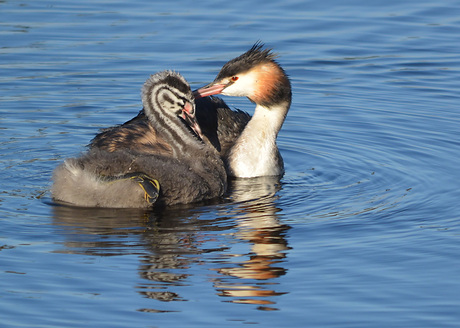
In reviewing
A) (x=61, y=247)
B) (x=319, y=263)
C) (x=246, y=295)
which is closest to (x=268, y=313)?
(x=246, y=295)

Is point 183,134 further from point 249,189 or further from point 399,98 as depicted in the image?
point 399,98

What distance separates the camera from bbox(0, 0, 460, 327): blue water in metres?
7.06

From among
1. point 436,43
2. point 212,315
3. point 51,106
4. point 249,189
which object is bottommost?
point 212,315

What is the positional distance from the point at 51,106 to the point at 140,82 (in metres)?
1.44

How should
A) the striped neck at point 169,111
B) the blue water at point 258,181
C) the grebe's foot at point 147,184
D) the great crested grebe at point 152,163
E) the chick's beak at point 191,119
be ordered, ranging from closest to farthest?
the blue water at point 258,181 → the grebe's foot at point 147,184 → the great crested grebe at point 152,163 → the striped neck at point 169,111 → the chick's beak at point 191,119

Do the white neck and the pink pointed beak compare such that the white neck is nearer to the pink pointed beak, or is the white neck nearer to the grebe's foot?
the pink pointed beak

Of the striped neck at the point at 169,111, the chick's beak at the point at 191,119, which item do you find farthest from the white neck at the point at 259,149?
the striped neck at the point at 169,111

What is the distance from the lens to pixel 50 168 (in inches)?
407

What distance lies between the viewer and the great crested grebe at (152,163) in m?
8.71

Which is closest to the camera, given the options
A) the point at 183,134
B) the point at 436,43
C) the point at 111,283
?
the point at 111,283

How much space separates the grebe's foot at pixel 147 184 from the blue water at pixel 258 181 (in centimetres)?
24

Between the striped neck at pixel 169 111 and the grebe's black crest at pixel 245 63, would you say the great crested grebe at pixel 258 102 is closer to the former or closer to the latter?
the grebe's black crest at pixel 245 63

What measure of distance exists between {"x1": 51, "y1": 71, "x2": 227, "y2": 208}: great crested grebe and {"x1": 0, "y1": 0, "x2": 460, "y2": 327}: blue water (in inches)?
6.8

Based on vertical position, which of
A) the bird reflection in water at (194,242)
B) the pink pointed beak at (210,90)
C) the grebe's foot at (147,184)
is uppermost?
the pink pointed beak at (210,90)
